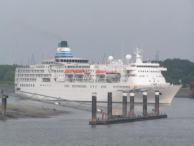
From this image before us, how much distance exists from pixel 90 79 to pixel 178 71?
67463 millimetres

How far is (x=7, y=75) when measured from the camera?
146 meters

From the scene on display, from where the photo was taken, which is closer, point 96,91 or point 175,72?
point 96,91

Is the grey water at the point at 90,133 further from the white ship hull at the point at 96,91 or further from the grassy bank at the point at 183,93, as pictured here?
the grassy bank at the point at 183,93

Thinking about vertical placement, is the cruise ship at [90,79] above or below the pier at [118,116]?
above

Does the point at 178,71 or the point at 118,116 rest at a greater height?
the point at 178,71

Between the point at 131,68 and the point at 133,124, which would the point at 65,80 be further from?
the point at 133,124

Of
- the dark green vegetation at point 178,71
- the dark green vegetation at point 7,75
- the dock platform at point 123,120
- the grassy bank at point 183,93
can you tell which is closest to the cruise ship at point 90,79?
the dock platform at point 123,120

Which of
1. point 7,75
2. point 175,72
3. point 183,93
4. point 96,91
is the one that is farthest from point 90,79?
point 7,75

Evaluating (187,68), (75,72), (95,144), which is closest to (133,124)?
(95,144)

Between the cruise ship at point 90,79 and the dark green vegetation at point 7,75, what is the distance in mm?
56065

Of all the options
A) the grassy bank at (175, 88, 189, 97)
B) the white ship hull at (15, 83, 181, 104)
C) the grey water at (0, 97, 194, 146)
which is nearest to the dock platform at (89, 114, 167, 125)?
the grey water at (0, 97, 194, 146)

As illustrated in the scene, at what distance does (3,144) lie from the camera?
37.2m

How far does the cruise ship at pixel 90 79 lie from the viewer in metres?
70.8

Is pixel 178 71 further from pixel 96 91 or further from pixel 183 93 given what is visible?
pixel 96 91
